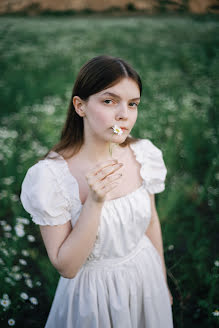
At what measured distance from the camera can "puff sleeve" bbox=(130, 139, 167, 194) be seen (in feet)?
4.90

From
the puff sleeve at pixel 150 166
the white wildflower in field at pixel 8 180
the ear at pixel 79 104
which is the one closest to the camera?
the ear at pixel 79 104

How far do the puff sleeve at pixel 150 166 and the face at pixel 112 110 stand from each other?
408 millimetres

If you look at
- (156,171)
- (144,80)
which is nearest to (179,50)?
(144,80)

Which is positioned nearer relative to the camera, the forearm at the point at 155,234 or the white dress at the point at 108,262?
the white dress at the point at 108,262

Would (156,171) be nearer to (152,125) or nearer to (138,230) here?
(138,230)

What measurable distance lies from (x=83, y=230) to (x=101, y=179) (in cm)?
24

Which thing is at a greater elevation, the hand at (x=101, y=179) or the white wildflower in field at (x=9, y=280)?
the hand at (x=101, y=179)

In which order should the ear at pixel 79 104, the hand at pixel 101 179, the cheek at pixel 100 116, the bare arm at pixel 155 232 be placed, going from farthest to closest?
the bare arm at pixel 155 232
the ear at pixel 79 104
the cheek at pixel 100 116
the hand at pixel 101 179

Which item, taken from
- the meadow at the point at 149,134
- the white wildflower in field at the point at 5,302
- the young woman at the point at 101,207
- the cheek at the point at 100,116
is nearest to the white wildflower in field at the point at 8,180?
the meadow at the point at 149,134

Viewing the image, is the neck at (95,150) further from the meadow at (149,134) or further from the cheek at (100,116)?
the meadow at (149,134)

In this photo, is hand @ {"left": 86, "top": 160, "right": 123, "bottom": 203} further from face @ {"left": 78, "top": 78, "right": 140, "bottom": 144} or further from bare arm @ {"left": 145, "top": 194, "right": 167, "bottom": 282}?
bare arm @ {"left": 145, "top": 194, "right": 167, "bottom": 282}

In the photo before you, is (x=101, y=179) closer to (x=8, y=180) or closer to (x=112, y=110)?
(x=112, y=110)

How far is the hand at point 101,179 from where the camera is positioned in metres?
1.02

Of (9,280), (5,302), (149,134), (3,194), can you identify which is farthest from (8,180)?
(149,134)
